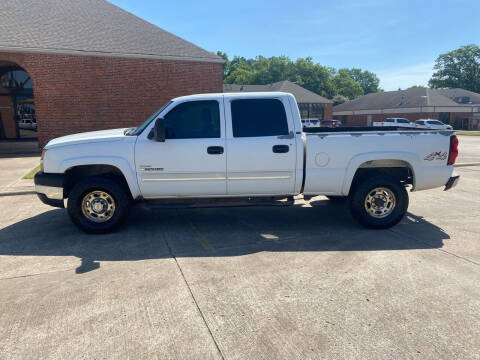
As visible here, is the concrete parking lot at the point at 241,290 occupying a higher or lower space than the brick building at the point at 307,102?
lower

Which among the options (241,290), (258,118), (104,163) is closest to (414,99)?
(258,118)

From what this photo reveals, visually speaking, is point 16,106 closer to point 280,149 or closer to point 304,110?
point 280,149

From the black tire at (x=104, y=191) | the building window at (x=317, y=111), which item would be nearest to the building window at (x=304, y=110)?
the building window at (x=317, y=111)

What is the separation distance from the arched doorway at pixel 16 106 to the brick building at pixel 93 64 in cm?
64

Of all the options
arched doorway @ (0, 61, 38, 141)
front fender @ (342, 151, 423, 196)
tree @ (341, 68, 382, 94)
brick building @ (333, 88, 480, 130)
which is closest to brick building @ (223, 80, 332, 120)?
brick building @ (333, 88, 480, 130)

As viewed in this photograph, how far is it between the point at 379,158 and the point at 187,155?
119 inches

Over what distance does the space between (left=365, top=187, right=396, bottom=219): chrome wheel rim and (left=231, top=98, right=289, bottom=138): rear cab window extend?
5.92ft

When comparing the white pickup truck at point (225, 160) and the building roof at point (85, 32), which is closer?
the white pickup truck at point (225, 160)

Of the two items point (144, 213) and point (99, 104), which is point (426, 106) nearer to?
point (99, 104)

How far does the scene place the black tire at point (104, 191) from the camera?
500 cm

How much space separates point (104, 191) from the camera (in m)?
5.09

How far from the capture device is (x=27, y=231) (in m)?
5.38

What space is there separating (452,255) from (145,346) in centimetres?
408

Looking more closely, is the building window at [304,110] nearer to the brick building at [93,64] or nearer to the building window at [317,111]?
the building window at [317,111]
